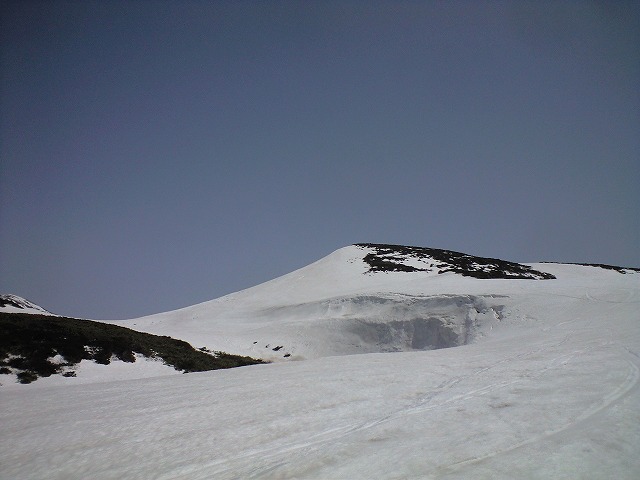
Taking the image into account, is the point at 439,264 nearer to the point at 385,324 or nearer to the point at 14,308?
the point at 385,324

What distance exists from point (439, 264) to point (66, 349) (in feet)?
138

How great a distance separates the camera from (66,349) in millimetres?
18156

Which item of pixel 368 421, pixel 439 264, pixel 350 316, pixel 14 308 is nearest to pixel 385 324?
pixel 350 316

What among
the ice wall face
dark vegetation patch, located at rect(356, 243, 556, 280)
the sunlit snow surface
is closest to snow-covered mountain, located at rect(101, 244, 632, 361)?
the ice wall face

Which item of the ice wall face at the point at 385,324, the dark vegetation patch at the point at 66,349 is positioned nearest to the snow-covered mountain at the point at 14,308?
the dark vegetation patch at the point at 66,349

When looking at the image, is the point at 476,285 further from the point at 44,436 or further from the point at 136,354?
the point at 44,436

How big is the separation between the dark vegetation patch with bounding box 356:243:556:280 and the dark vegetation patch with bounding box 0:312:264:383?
2902 cm

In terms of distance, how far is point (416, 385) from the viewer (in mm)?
6516

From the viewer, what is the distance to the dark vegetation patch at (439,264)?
A: 46719 mm

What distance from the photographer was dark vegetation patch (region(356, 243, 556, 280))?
153 ft

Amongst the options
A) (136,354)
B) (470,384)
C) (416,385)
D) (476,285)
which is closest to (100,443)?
(416,385)

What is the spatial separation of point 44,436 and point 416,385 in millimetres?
5439

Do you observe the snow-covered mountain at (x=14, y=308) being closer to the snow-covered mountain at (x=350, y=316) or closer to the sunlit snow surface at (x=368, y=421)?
the snow-covered mountain at (x=350, y=316)

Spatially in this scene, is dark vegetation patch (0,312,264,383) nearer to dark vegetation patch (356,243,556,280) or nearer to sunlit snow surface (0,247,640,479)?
sunlit snow surface (0,247,640,479)
